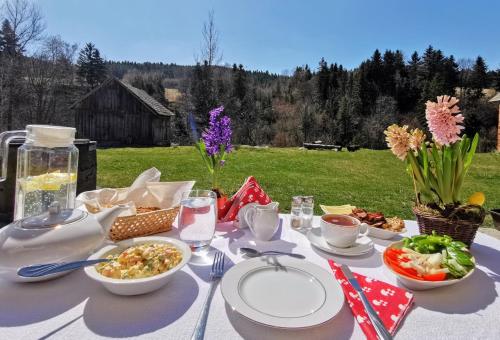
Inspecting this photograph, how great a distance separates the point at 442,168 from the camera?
45.7 inches

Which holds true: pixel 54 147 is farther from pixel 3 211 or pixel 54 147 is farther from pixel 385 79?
pixel 385 79

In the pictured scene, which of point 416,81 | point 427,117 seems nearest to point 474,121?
point 416,81

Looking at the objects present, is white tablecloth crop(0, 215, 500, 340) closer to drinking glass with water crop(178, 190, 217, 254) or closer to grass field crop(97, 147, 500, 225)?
drinking glass with water crop(178, 190, 217, 254)

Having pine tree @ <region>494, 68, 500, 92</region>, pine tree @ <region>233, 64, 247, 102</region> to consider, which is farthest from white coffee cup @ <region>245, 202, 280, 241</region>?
pine tree @ <region>494, 68, 500, 92</region>

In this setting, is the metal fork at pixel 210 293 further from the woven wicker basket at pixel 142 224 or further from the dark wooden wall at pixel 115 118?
the dark wooden wall at pixel 115 118

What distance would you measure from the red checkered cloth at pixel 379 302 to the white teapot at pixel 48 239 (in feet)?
2.50

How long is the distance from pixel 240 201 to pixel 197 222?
40 centimetres

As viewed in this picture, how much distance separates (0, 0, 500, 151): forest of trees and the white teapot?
17344mm

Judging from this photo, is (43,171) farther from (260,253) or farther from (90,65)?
(90,65)

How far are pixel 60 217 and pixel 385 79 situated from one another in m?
38.9

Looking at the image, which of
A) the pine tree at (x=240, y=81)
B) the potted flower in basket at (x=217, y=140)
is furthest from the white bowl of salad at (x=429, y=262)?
the pine tree at (x=240, y=81)

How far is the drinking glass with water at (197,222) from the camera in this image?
39.9 inches

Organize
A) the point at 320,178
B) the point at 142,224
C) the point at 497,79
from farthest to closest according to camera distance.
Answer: the point at 497,79, the point at 320,178, the point at 142,224

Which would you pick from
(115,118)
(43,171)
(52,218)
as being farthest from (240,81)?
(52,218)
